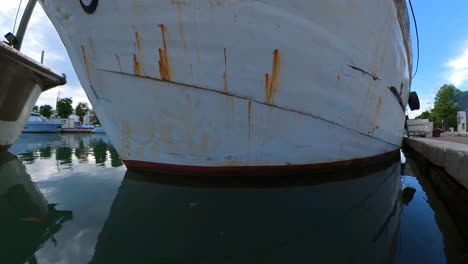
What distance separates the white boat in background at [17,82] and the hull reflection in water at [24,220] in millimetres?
2825

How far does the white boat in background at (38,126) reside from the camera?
2722 centimetres

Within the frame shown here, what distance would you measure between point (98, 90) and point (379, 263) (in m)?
3.60

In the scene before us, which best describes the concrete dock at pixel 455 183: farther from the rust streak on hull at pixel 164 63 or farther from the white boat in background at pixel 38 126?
the white boat in background at pixel 38 126

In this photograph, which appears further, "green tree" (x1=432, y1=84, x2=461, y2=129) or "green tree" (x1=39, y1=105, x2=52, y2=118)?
"green tree" (x1=39, y1=105, x2=52, y2=118)

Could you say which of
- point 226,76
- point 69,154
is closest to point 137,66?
point 226,76

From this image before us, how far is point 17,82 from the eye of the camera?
18.7 ft

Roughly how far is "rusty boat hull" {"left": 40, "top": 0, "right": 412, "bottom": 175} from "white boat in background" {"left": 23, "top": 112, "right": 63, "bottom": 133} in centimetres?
2945

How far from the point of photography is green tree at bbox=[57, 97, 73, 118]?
135ft

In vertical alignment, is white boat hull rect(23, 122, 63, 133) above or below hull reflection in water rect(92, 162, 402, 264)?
above

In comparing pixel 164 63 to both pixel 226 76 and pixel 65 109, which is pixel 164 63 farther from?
pixel 65 109

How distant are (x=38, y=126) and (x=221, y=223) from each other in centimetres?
3239

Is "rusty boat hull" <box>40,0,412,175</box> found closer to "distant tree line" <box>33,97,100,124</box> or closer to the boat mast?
the boat mast

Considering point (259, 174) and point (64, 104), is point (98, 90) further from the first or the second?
point (64, 104)

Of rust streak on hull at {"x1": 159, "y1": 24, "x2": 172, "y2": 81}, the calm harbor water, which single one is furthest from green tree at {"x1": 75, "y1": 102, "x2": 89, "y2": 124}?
rust streak on hull at {"x1": 159, "y1": 24, "x2": 172, "y2": 81}
